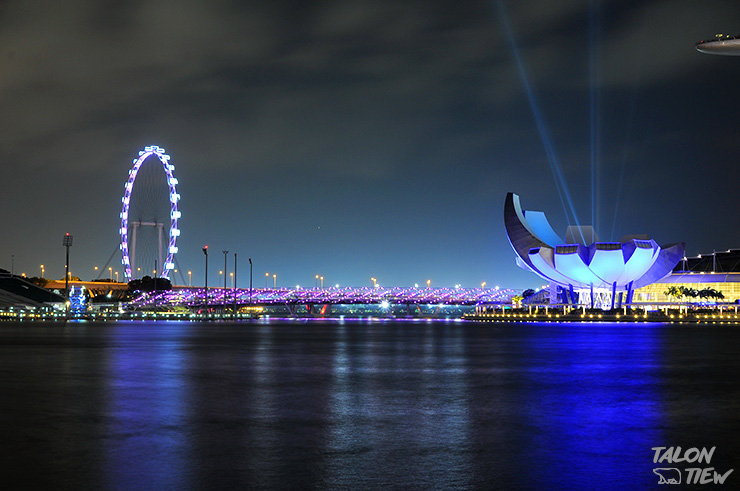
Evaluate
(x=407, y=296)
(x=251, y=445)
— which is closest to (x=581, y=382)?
(x=251, y=445)

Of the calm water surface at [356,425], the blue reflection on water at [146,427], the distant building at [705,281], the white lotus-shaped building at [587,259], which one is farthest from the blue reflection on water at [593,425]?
the distant building at [705,281]

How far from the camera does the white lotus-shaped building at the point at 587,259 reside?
103750 millimetres

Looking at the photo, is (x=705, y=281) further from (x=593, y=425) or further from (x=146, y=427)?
(x=146, y=427)

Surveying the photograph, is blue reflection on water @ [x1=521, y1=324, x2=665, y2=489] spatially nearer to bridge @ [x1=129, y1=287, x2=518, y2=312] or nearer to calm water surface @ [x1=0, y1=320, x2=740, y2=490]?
calm water surface @ [x1=0, y1=320, x2=740, y2=490]

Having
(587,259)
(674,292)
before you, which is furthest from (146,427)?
(674,292)

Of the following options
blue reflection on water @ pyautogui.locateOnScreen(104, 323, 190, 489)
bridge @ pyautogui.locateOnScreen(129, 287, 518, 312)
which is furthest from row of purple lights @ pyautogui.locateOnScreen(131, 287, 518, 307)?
blue reflection on water @ pyautogui.locateOnScreen(104, 323, 190, 489)

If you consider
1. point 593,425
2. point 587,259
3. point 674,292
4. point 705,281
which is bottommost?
point 593,425

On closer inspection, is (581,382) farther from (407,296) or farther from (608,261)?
(407,296)

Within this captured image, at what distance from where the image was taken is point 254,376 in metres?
19.9

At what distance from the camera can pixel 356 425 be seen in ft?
38.9

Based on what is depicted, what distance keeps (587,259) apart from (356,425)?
9700 cm

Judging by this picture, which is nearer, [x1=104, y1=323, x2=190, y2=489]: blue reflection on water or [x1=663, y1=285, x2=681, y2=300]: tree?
[x1=104, y1=323, x2=190, y2=489]: blue reflection on water

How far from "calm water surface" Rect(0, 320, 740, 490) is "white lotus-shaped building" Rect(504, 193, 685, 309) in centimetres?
8334

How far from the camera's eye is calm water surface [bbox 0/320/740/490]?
8.47 metres
